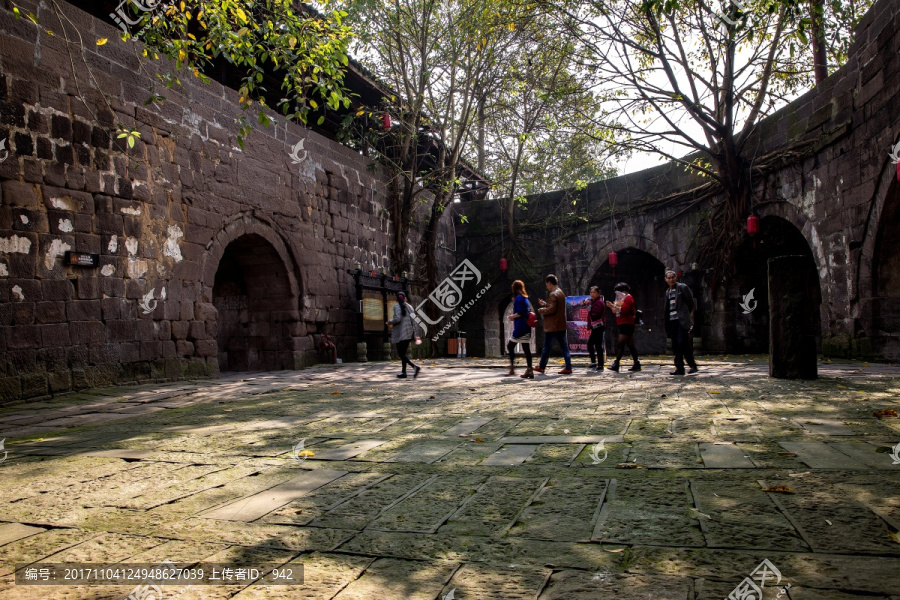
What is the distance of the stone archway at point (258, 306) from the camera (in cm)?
1118

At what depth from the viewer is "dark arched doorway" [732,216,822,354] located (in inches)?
498

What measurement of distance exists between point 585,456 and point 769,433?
130 centimetres

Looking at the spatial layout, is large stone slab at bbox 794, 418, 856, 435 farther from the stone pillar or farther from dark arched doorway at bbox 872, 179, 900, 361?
dark arched doorway at bbox 872, 179, 900, 361

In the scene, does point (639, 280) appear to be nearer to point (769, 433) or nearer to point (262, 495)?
point (769, 433)

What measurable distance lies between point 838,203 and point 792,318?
14.1 ft

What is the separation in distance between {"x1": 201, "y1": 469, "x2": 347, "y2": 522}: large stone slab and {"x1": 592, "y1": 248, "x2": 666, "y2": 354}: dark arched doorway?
16064 mm

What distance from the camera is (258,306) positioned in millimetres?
11578

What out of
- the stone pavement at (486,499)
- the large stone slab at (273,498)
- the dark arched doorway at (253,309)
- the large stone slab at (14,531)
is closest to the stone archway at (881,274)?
the stone pavement at (486,499)

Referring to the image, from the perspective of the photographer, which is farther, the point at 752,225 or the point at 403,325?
the point at 752,225

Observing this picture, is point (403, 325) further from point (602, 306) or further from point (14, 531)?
point (14, 531)

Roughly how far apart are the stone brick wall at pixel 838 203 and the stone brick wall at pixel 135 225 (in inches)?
339

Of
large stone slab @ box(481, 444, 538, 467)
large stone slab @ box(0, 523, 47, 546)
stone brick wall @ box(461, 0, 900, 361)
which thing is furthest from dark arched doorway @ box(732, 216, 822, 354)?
large stone slab @ box(0, 523, 47, 546)

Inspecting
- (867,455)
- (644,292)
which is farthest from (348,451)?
(644,292)

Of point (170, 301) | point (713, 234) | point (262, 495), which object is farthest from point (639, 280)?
A: point (262, 495)
